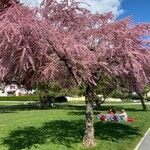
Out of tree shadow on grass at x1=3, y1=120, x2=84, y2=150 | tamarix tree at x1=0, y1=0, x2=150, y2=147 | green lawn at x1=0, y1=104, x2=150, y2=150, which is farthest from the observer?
tree shadow on grass at x1=3, y1=120, x2=84, y2=150

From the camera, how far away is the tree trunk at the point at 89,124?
1878 centimetres

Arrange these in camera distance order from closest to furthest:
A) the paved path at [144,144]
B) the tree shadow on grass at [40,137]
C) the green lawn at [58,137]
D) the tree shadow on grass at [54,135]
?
the green lawn at [58,137], the paved path at [144,144], the tree shadow on grass at [40,137], the tree shadow on grass at [54,135]

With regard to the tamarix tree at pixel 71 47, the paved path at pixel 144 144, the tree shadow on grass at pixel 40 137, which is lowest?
the paved path at pixel 144 144

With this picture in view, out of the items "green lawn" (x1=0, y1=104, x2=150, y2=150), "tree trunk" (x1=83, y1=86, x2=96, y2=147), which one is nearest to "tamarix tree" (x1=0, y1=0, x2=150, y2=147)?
"tree trunk" (x1=83, y1=86, x2=96, y2=147)

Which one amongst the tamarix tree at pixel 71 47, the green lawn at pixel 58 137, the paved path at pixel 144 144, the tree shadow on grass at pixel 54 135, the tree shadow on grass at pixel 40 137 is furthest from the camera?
the tree shadow on grass at pixel 54 135

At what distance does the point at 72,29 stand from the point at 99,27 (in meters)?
1.18

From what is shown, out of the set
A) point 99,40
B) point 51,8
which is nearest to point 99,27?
point 99,40

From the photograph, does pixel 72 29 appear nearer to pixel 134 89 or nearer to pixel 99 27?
pixel 99 27

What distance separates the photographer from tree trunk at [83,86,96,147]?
18781 mm

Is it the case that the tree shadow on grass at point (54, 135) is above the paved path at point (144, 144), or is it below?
above

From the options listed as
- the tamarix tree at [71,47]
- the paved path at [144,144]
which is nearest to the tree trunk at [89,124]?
the tamarix tree at [71,47]

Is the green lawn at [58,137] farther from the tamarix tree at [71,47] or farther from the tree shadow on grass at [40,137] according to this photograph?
the tamarix tree at [71,47]

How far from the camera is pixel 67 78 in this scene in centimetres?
2017

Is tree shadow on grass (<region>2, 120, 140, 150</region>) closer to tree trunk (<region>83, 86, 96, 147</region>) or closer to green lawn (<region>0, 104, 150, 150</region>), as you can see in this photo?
green lawn (<region>0, 104, 150, 150</region>)
